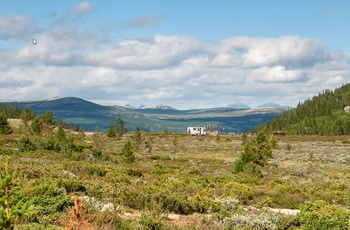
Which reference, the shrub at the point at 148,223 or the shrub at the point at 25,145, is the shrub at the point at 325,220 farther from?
the shrub at the point at 25,145

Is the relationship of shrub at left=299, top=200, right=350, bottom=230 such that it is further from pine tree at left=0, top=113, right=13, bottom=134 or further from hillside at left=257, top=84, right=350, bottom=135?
hillside at left=257, top=84, right=350, bottom=135

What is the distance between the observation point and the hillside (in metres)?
137

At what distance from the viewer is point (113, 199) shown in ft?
44.1

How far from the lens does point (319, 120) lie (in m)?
156

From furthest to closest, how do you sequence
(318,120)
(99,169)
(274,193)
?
(318,120) → (99,169) → (274,193)

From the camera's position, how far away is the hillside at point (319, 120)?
137 meters

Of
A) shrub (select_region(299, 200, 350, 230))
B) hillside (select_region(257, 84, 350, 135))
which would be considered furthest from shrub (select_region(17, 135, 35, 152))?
hillside (select_region(257, 84, 350, 135))

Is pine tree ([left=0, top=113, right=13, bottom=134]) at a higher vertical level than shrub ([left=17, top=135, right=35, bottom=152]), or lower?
higher

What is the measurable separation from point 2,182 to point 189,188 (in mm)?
14992

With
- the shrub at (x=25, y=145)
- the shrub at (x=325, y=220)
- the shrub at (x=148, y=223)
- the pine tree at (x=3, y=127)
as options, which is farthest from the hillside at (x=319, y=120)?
the shrub at (x=148, y=223)

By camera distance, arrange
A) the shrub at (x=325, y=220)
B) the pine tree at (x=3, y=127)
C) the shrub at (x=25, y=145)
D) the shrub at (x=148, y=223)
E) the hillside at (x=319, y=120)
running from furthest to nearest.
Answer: the hillside at (x=319, y=120), the pine tree at (x=3, y=127), the shrub at (x=25, y=145), the shrub at (x=325, y=220), the shrub at (x=148, y=223)

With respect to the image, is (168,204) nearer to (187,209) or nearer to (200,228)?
(187,209)

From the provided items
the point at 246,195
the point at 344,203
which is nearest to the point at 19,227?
the point at 246,195

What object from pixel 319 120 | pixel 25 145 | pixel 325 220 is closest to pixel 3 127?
pixel 25 145
